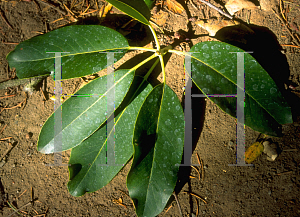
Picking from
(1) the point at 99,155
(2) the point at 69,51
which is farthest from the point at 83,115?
(2) the point at 69,51

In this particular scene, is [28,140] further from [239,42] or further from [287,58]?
[287,58]

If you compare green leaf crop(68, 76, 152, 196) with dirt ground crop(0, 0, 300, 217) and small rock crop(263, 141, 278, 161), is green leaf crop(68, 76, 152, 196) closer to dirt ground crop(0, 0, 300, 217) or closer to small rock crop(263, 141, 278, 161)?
dirt ground crop(0, 0, 300, 217)

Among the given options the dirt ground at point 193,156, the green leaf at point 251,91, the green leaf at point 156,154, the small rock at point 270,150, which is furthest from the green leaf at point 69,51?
the small rock at point 270,150

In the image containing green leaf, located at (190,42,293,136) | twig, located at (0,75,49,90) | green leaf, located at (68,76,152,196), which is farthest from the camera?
twig, located at (0,75,49,90)

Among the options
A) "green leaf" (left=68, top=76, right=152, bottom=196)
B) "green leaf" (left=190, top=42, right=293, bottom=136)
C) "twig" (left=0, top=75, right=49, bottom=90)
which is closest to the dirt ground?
"twig" (left=0, top=75, right=49, bottom=90)

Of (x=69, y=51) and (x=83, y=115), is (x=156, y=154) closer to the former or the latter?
(x=83, y=115)

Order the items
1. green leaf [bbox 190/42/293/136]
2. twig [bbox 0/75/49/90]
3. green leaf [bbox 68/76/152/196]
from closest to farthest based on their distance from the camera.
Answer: green leaf [bbox 190/42/293/136]
green leaf [bbox 68/76/152/196]
twig [bbox 0/75/49/90]

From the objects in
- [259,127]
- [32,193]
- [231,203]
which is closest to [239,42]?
[259,127]
